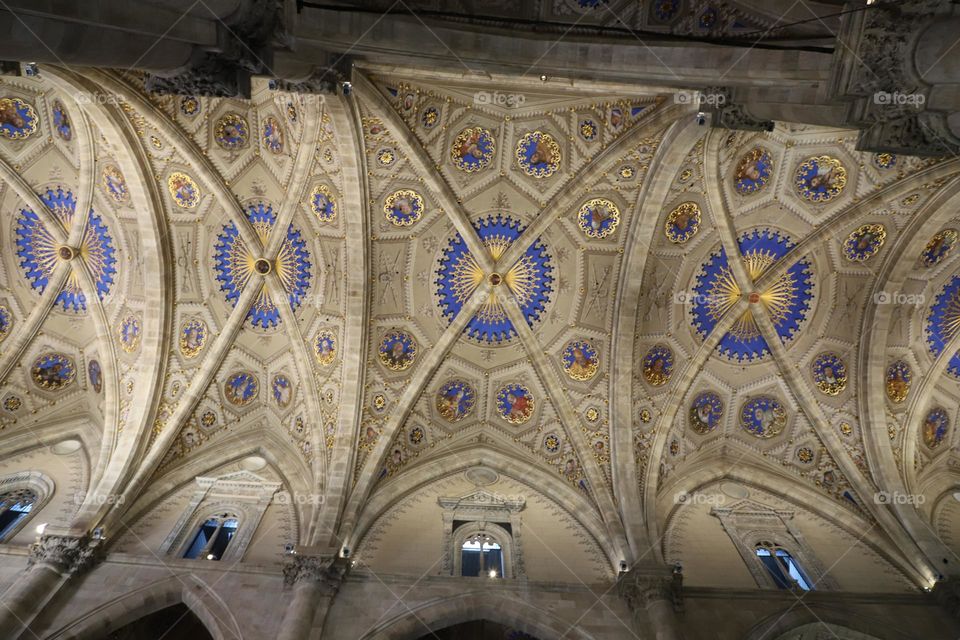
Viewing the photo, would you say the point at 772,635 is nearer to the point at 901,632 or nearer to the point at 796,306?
the point at 901,632

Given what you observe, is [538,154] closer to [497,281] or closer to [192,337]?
[497,281]

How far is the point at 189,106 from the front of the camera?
11641mm

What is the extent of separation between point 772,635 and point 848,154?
37.0 ft

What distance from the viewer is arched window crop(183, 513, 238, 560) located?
456 inches

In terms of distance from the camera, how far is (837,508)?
13703 mm

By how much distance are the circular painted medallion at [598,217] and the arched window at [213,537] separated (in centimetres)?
1236

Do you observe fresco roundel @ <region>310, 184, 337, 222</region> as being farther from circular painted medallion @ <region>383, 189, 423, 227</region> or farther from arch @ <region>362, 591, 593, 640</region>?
arch @ <region>362, 591, 593, 640</region>

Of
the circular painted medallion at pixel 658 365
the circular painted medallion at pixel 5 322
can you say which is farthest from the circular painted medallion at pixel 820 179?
the circular painted medallion at pixel 5 322

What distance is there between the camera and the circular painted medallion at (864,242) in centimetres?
1324

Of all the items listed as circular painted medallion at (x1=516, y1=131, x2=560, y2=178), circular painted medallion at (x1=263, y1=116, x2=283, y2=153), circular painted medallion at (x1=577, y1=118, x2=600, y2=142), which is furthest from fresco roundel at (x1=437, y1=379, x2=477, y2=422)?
circular painted medallion at (x1=263, y1=116, x2=283, y2=153)

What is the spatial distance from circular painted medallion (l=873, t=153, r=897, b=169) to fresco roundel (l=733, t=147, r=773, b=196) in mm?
2313

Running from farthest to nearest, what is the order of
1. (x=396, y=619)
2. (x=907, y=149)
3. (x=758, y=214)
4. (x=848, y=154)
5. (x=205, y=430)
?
(x=205, y=430) < (x=758, y=214) < (x=848, y=154) < (x=396, y=619) < (x=907, y=149)

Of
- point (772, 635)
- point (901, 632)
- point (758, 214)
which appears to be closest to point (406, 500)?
point (772, 635)

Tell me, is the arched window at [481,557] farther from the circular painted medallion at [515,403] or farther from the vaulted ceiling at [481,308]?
the circular painted medallion at [515,403]
